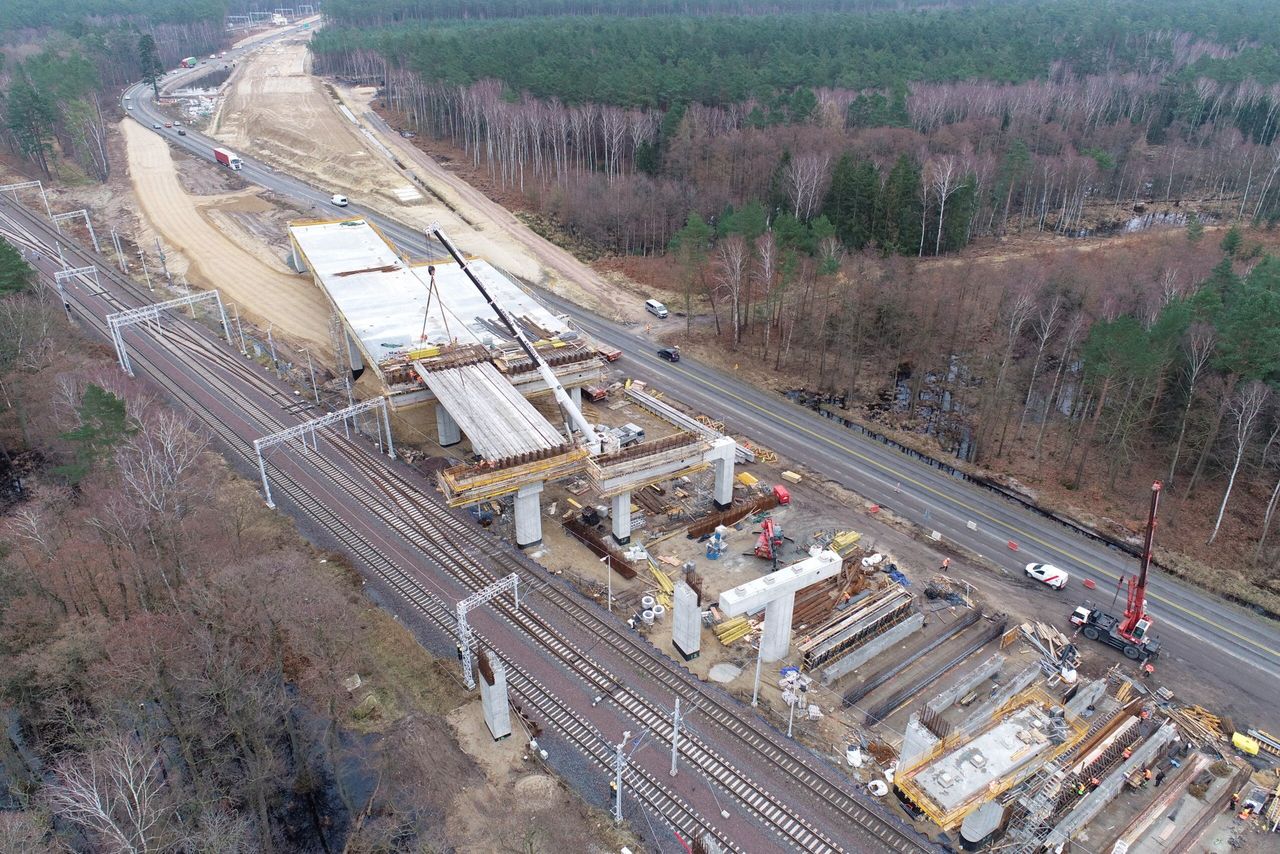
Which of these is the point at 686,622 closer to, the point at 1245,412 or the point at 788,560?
the point at 788,560

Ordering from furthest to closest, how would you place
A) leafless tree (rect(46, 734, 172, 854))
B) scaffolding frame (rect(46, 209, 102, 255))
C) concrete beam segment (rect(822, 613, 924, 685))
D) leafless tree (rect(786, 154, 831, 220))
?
scaffolding frame (rect(46, 209, 102, 255)) < leafless tree (rect(786, 154, 831, 220)) < concrete beam segment (rect(822, 613, 924, 685)) < leafless tree (rect(46, 734, 172, 854))

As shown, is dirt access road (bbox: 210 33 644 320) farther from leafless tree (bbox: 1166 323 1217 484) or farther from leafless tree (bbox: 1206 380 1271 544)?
leafless tree (bbox: 1206 380 1271 544)

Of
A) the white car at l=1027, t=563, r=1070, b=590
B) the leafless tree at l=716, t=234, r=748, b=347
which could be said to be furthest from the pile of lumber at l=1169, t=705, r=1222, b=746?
the leafless tree at l=716, t=234, r=748, b=347

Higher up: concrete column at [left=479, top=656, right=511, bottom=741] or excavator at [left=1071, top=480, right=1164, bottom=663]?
concrete column at [left=479, top=656, right=511, bottom=741]

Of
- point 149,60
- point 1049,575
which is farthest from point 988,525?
point 149,60

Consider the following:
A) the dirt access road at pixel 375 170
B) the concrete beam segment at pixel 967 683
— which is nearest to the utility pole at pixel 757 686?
the concrete beam segment at pixel 967 683

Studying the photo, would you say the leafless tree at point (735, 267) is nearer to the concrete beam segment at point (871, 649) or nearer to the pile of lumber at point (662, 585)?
the pile of lumber at point (662, 585)
